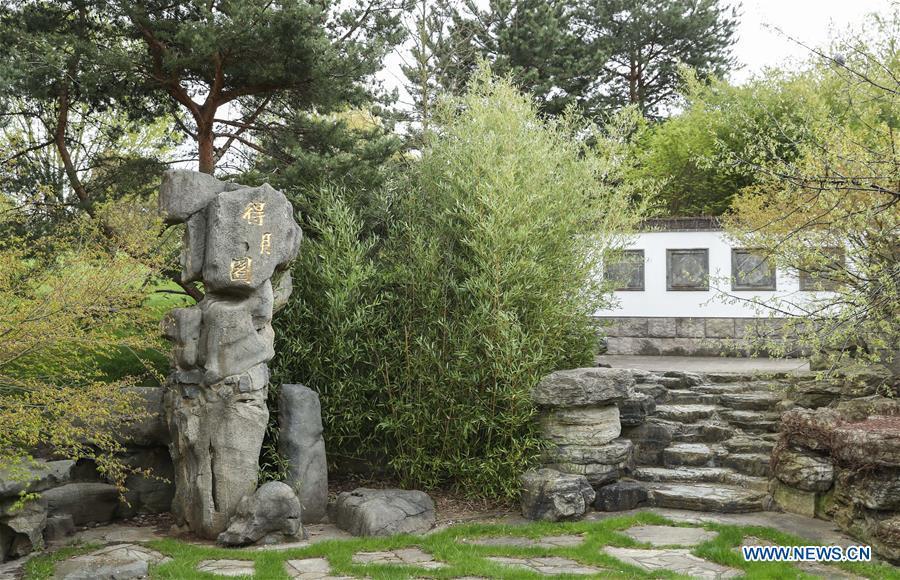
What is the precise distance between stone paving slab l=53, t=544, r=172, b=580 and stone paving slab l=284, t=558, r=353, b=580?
919 millimetres

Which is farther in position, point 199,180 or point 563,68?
point 563,68

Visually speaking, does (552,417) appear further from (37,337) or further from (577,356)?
(37,337)

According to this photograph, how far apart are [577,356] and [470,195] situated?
6.91 ft

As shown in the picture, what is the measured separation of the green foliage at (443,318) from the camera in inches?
279

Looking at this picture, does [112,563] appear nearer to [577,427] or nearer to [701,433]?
[577,427]

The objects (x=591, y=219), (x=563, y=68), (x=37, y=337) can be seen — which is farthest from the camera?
(x=563, y=68)

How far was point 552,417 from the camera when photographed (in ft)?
23.3

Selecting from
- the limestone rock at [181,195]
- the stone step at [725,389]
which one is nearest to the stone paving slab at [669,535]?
the stone step at [725,389]

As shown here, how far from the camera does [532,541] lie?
6.00 m

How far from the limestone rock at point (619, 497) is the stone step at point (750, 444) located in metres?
1.40

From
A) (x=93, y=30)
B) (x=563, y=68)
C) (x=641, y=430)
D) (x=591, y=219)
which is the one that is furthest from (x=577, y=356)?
(x=563, y=68)

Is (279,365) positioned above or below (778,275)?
below

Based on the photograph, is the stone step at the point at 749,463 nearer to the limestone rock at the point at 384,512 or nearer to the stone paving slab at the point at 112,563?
the limestone rock at the point at 384,512

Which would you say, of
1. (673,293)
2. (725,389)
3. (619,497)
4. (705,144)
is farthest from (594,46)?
(619,497)
